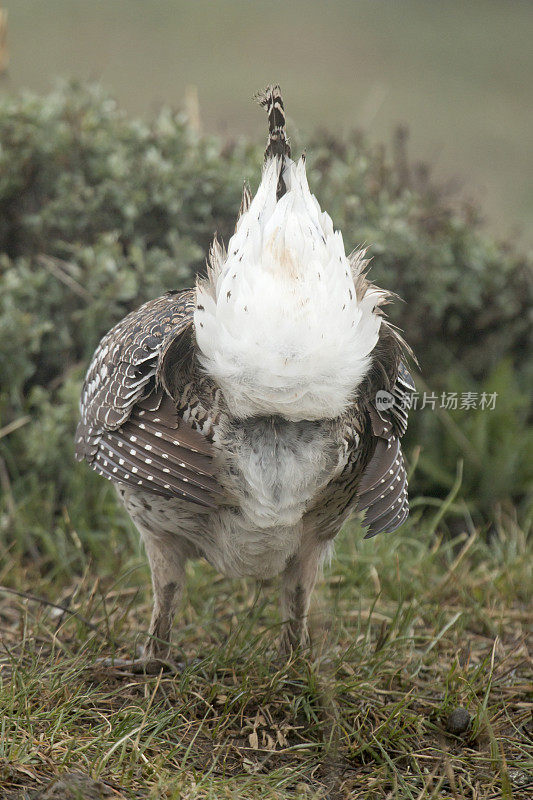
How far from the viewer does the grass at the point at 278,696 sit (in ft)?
8.63

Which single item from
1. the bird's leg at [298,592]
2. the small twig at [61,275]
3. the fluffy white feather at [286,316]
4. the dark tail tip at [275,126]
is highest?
the dark tail tip at [275,126]

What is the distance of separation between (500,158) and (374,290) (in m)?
10.4

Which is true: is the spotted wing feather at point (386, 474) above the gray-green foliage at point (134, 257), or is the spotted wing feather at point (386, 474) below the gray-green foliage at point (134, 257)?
below

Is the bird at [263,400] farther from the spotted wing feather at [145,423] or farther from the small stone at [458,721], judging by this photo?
the small stone at [458,721]

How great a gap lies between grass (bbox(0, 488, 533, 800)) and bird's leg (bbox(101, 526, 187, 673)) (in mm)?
89

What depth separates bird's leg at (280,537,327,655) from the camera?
330 centimetres

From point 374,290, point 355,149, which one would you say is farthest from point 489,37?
point 374,290

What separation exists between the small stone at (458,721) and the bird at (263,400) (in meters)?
0.72

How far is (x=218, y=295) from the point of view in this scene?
100 inches

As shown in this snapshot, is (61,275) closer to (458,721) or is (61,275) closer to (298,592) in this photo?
(298,592)

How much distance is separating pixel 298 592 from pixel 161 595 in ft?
1.73

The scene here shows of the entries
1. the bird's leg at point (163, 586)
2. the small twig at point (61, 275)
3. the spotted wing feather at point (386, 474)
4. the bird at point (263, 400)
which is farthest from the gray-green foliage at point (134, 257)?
the spotted wing feather at point (386, 474)
